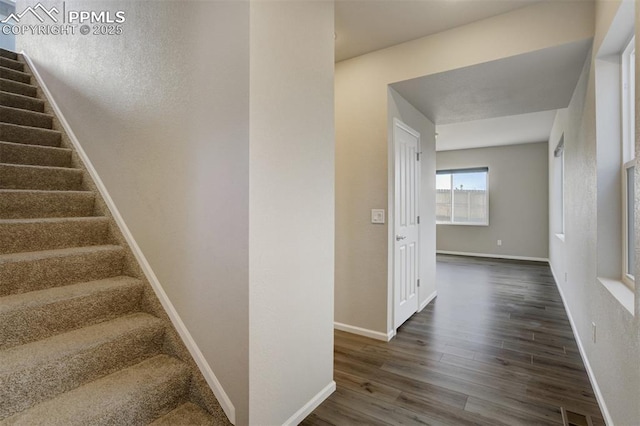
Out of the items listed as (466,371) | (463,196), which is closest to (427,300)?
(466,371)

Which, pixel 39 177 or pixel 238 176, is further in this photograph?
pixel 39 177

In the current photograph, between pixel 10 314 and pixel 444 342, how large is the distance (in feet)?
9.88

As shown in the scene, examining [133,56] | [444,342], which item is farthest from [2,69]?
[444,342]

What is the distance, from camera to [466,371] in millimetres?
2355

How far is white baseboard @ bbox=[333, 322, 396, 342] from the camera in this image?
2920 mm

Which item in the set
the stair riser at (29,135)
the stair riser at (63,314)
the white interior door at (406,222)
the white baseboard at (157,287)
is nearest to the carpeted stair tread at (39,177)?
the white baseboard at (157,287)

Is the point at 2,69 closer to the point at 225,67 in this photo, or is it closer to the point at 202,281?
the point at 225,67

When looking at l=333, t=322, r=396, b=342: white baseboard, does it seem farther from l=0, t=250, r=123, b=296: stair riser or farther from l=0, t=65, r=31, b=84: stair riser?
l=0, t=65, r=31, b=84: stair riser

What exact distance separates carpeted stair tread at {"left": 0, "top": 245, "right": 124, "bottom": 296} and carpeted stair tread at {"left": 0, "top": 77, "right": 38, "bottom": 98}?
209cm

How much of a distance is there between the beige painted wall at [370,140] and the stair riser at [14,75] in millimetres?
3131

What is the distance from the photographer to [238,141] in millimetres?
1498

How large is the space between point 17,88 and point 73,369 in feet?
9.84

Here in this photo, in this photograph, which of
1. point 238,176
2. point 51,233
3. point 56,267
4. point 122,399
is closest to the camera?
point 122,399

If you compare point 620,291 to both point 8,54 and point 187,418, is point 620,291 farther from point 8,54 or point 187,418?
point 8,54
